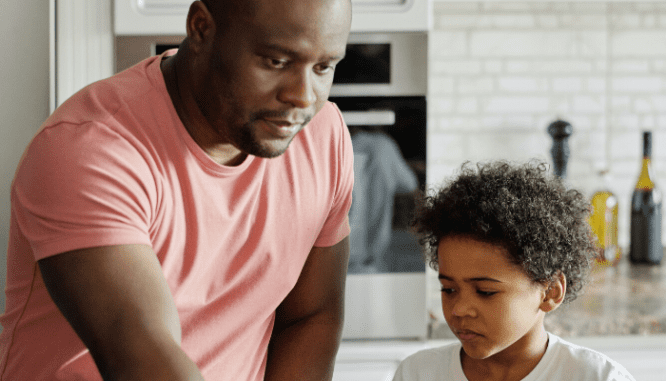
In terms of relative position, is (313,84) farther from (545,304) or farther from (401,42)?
Answer: (401,42)

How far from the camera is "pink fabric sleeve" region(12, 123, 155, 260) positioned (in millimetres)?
566

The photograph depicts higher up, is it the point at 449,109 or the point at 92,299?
the point at 449,109

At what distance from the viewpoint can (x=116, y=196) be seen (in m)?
0.59

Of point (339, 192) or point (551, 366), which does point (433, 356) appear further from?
point (339, 192)

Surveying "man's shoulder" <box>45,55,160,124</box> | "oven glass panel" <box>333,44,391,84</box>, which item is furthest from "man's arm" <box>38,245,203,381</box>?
"oven glass panel" <box>333,44,391,84</box>

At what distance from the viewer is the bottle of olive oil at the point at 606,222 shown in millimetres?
2051

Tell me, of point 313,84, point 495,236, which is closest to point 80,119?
point 313,84

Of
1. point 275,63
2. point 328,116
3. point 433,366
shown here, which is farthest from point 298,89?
point 433,366

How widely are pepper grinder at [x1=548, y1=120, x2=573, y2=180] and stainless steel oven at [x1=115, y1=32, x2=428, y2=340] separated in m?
0.68

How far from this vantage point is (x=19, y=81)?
1.43 m

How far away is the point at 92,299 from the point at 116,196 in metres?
0.10

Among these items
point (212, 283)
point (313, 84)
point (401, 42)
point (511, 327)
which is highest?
point (401, 42)

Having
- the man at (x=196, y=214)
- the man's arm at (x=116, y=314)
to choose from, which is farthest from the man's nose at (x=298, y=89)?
the man's arm at (x=116, y=314)

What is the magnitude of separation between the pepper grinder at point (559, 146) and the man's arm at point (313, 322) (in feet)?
4.47
